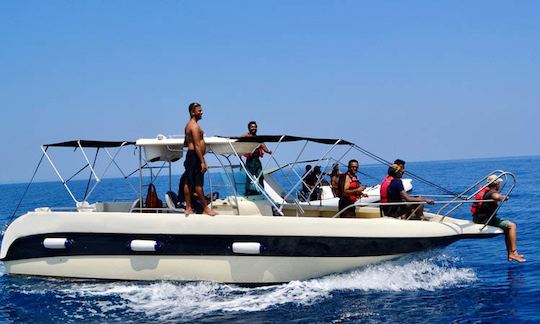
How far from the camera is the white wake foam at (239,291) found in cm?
851

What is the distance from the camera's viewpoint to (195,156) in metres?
9.48

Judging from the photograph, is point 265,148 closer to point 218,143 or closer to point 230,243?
point 218,143

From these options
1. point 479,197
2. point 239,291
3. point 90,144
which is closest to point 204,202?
point 239,291

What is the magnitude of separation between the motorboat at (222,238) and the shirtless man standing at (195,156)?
313 millimetres

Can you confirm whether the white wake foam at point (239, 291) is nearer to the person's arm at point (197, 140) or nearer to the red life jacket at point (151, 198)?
the red life jacket at point (151, 198)

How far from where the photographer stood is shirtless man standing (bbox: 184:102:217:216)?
944cm

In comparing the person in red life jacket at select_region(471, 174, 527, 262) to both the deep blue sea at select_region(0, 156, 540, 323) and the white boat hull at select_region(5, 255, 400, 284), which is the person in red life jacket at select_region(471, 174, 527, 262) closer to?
the deep blue sea at select_region(0, 156, 540, 323)

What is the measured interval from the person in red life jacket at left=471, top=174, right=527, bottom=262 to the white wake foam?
103 centimetres

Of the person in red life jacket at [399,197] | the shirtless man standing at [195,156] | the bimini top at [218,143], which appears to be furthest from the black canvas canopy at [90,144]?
the person in red life jacket at [399,197]

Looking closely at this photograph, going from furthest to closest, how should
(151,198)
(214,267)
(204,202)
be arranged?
(151,198)
(204,202)
(214,267)

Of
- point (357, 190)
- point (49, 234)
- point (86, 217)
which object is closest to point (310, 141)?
point (357, 190)

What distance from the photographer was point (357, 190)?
9953 mm

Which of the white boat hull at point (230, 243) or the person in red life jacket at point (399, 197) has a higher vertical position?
the person in red life jacket at point (399, 197)

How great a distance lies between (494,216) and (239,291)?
14.1 ft
